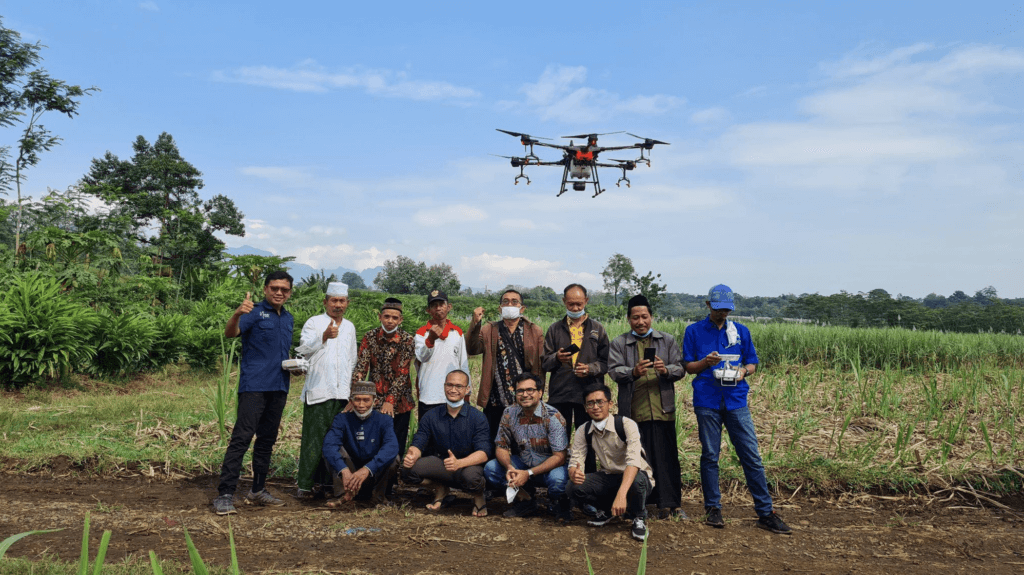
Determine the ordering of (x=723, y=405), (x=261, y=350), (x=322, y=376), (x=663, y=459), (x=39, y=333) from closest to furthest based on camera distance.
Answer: (x=723, y=405) → (x=663, y=459) → (x=261, y=350) → (x=322, y=376) → (x=39, y=333)

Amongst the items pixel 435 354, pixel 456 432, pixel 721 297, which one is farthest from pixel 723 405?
pixel 435 354

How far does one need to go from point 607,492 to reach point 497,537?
89 cm

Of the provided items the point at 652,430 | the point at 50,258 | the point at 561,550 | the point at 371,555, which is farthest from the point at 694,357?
the point at 50,258

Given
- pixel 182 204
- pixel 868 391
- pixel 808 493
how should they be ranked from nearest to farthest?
pixel 808 493 < pixel 868 391 < pixel 182 204

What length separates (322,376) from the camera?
16.2ft

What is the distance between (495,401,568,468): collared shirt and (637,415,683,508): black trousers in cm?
67

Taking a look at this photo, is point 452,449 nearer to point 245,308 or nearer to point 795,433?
point 245,308

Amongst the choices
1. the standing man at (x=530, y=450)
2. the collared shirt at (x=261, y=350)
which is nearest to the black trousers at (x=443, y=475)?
the standing man at (x=530, y=450)

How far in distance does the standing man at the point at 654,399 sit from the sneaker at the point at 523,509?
0.96 m

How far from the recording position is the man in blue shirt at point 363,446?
4773mm

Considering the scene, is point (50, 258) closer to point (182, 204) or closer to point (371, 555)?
point (371, 555)

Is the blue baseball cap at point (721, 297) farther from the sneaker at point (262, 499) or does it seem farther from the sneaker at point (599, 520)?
the sneaker at point (262, 499)

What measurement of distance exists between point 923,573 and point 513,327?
129 inches

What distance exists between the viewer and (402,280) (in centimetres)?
6241
